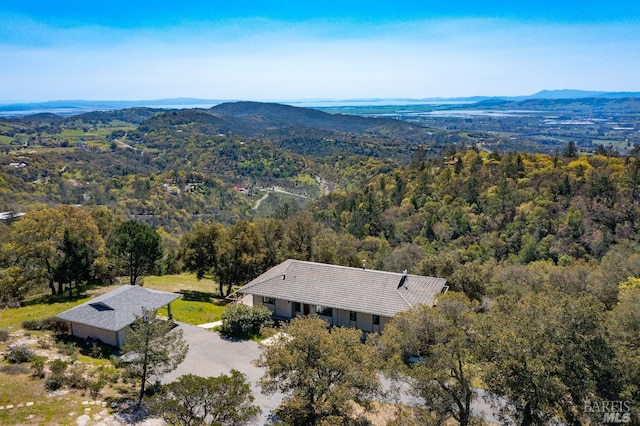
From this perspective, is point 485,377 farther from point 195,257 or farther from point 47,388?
point 195,257

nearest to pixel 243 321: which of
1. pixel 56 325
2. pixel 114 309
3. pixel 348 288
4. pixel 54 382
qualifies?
pixel 348 288

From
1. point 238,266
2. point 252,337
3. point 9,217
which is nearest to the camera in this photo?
point 252,337

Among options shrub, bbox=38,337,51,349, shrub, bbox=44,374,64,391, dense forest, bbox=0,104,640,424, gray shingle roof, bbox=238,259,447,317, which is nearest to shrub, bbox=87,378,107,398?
shrub, bbox=44,374,64,391

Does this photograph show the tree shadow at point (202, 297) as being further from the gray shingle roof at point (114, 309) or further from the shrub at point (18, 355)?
the shrub at point (18, 355)

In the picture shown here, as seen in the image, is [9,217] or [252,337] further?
[9,217]

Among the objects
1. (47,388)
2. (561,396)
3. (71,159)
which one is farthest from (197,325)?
(71,159)
